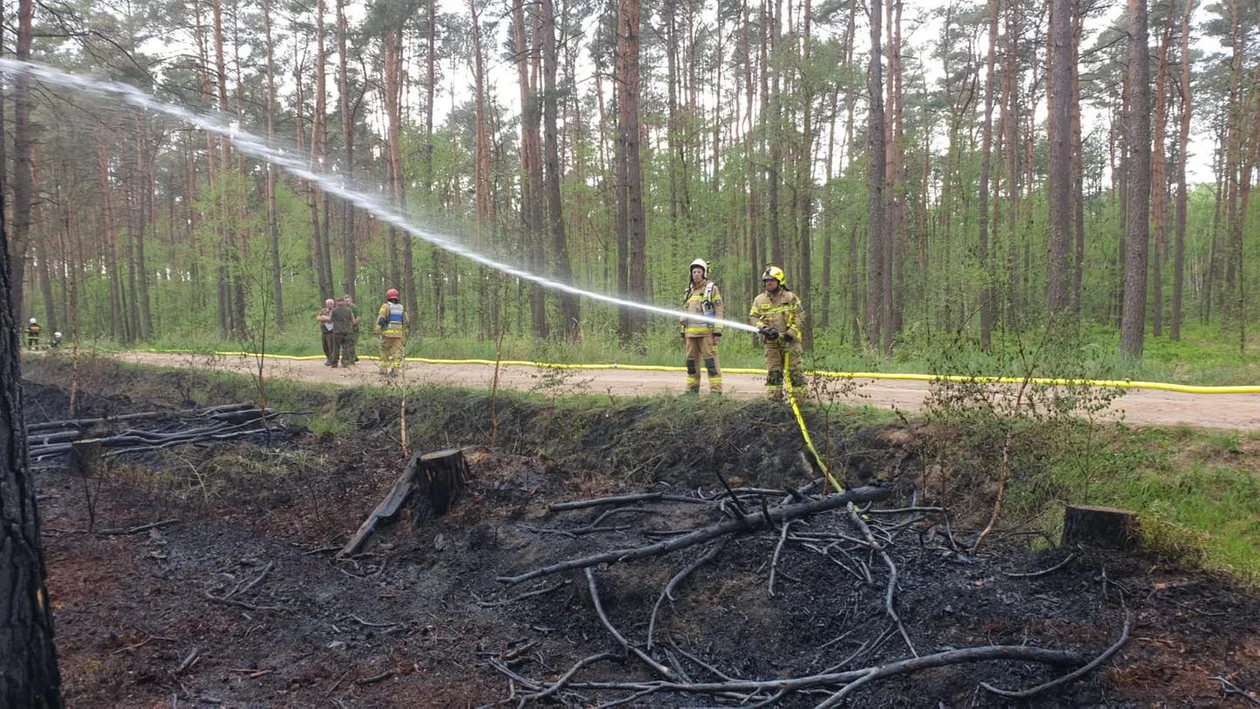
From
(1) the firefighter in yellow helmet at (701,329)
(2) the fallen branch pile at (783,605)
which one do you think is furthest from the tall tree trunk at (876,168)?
(2) the fallen branch pile at (783,605)

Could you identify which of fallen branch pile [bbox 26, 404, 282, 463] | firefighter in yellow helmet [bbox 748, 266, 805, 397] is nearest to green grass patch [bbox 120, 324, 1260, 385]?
firefighter in yellow helmet [bbox 748, 266, 805, 397]

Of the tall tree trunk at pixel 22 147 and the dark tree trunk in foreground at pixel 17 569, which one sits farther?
the tall tree trunk at pixel 22 147

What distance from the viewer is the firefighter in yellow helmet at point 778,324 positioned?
8.18 meters

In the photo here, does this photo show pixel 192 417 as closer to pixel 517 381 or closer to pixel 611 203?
pixel 517 381

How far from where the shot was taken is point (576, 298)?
63.8ft

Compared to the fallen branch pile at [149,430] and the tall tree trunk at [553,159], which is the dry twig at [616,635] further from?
the tall tree trunk at [553,159]

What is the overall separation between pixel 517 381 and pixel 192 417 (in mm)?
5223

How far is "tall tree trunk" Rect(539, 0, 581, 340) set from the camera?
16.5 m

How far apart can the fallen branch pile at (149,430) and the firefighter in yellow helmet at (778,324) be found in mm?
7234

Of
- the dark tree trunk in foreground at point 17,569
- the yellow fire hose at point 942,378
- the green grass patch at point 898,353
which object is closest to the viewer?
the dark tree trunk in foreground at point 17,569

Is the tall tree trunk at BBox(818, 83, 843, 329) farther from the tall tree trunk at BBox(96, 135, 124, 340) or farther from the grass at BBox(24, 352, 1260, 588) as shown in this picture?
the tall tree trunk at BBox(96, 135, 124, 340)

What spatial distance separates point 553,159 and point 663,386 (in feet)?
29.8

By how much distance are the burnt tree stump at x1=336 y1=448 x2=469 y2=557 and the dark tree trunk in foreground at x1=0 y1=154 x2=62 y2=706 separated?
4.22 m

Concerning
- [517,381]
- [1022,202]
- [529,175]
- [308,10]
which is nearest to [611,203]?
[529,175]
